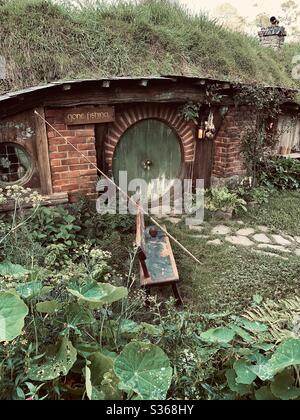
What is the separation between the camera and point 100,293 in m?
1.99

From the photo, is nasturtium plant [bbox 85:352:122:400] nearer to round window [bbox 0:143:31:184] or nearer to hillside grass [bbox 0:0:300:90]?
round window [bbox 0:143:31:184]

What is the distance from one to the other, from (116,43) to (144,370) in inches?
237

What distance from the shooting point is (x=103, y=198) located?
5.98 m

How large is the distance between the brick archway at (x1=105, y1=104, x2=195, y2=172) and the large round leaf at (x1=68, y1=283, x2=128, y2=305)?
4.33m

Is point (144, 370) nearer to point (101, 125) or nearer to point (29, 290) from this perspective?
point (29, 290)

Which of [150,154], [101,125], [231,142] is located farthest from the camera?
[231,142]

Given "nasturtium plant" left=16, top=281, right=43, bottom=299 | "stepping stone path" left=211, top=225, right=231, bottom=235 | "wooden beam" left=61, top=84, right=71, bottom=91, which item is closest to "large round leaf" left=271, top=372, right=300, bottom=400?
"nasturtium plant" left=16, top=281, right=43, bottom=299

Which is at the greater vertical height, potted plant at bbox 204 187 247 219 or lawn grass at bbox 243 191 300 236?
potted plant at bbox 204 187 247 219

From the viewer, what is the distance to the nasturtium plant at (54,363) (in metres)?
1.64

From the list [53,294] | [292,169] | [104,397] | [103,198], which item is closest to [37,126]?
[103,198]

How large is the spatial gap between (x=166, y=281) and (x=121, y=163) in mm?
3159

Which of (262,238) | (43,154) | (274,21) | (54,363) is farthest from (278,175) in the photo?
(54,363)

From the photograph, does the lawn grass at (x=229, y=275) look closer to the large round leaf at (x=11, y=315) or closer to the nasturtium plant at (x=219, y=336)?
the nasturtium plant at (x=219, y=336)

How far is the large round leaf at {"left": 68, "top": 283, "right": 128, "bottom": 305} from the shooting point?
187 centimetres
